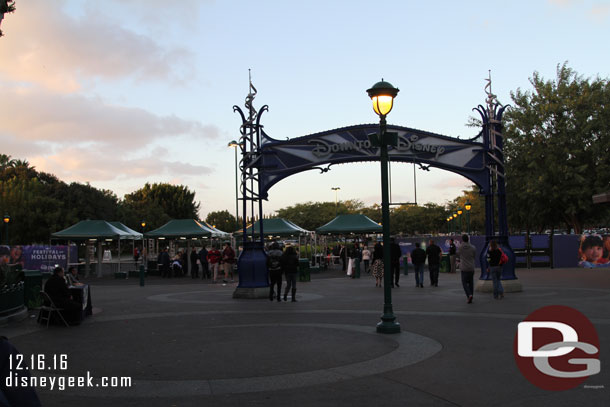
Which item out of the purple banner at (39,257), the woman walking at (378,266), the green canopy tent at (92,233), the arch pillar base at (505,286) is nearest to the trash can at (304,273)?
the woman walking at (378,266)

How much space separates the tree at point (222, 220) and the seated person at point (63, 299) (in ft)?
358

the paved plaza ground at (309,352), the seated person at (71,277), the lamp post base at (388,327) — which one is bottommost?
the paved plaza ground at (309,352)

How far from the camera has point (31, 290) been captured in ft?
52.7

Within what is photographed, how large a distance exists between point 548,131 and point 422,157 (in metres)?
20.9

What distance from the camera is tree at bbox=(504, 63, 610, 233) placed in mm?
35031

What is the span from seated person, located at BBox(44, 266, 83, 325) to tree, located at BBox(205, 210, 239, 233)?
358 ft

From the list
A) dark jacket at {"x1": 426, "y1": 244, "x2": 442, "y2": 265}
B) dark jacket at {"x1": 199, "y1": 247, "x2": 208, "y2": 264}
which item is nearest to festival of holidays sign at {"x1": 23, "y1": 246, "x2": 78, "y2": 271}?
dark jacket at {"x1": 199, "y1": 247, "x2": 208, "y2": 264}

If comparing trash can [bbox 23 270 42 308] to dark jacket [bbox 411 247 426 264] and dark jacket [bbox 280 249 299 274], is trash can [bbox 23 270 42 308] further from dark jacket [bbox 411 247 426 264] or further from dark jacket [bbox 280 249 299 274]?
dark jacket [bbox 411 247 426 264]

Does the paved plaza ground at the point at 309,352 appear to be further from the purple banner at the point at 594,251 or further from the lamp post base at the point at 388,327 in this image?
the purple banner at the point at 594,251

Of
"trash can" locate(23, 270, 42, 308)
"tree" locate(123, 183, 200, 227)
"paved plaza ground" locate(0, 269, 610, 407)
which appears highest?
"tree" locate(123, 183, 200, 227)

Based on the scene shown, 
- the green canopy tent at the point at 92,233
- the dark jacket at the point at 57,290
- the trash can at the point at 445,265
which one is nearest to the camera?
the dark jacket at the point at 57,290

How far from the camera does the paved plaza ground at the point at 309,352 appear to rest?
254 inches

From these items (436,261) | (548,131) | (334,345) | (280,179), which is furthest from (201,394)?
(548,131)

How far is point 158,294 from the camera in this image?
811 inches
